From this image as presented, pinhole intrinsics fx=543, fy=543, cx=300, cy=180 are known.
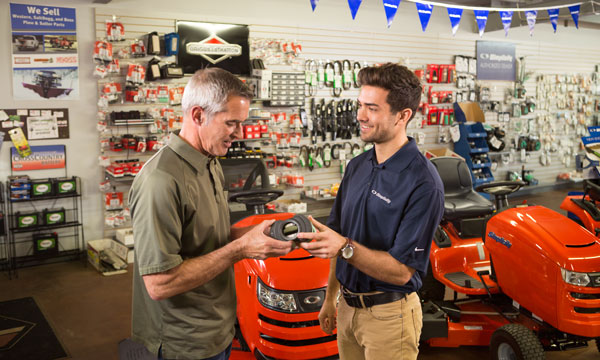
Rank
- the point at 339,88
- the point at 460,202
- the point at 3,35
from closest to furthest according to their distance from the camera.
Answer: the point at 460,202 < the point at 3,35 < the point at 339,88

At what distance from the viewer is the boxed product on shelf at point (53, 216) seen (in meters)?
5.91

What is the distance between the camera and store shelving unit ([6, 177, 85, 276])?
583 cm

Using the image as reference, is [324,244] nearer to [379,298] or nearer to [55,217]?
[379,298]

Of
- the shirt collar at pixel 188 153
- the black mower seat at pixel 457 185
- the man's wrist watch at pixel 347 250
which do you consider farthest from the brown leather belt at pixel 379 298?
the black mower seat at pixel 457 185

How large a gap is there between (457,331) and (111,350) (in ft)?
7.98

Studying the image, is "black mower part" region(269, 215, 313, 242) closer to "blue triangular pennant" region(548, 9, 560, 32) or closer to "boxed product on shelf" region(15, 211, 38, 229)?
"boxed product on shelf" region(15, 211, 38, 229)

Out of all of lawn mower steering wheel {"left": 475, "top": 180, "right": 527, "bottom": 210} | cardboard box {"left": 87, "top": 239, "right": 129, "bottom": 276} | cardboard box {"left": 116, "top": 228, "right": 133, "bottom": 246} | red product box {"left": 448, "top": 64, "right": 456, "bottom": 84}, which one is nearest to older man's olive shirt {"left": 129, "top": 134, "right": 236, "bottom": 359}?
lawn mower steering wheel {"left": 475, "top": 180, "right": 527, "bottom": 210}

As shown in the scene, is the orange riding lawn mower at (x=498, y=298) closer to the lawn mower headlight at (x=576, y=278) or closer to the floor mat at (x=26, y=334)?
the lawn mower headlight at (x=576, y=278)

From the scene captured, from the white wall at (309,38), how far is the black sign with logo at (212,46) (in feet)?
0.46

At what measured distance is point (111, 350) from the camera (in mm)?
3910

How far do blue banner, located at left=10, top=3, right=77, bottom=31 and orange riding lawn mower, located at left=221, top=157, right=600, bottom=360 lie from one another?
356 centimetres

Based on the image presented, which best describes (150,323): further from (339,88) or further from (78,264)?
(339,88)

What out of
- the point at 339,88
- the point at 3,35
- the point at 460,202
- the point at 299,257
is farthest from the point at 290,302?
the point at 339,88

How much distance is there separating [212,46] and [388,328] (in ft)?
18.3
